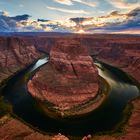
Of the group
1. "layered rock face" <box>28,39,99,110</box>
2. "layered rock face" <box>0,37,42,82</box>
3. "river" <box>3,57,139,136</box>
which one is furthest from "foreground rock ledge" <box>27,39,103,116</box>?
"layered rock face" <box>0,37,42,82</box>

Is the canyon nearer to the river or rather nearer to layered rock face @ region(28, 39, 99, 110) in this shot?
layered rock face @ region(28, 39, 99, 110)

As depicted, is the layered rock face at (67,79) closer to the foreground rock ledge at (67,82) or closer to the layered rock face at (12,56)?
the foreground rock ledge at (67,82)

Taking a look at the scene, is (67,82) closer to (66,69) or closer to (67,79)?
(67,79)

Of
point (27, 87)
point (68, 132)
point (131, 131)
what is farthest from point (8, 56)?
point (131, 131)

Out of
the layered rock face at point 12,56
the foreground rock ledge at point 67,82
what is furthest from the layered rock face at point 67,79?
the layered rock face at point 12,56

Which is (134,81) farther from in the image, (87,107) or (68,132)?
(68,132)

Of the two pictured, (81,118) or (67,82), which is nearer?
(81,118)

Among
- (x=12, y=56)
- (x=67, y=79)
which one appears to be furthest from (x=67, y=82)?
(x=12, y=56)

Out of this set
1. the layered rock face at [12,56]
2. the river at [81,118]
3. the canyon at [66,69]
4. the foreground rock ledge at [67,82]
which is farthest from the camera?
the layered rock face at [12,56]
